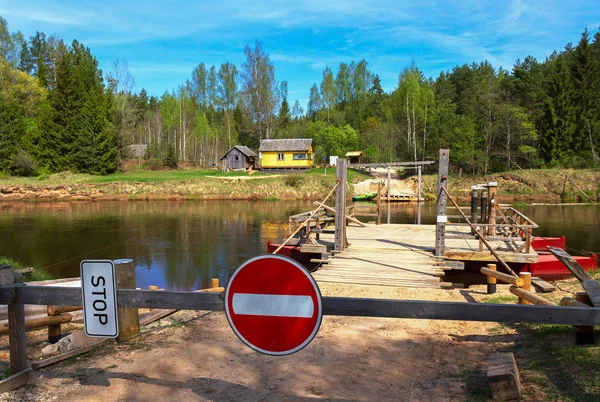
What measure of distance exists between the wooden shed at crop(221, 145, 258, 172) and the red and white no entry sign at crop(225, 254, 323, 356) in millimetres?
59577

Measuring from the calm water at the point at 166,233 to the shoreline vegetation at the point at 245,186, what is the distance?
19.1ft

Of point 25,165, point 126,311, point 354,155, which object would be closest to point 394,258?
point 126,311

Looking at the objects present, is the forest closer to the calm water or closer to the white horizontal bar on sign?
the calm water

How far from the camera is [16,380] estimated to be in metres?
4.43

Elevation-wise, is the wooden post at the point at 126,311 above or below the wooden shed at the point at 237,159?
below

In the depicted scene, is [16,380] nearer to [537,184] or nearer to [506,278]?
[506,278]

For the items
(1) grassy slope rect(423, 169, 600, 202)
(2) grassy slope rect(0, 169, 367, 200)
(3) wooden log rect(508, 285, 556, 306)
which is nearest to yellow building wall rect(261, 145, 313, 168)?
(2) grassy slope rect(0, 169, 367, 200)

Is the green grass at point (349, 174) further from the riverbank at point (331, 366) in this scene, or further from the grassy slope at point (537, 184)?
the riverbank at point (331, 366)

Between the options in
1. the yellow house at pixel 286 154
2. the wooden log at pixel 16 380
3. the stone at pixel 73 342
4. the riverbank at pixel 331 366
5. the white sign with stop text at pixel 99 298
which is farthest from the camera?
the yellow house at pixel 286 154

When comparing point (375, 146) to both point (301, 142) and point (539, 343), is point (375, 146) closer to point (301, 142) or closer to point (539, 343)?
point (301, 142)

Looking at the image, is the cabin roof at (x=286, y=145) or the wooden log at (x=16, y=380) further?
the cabin roof at (x=286, y=145)

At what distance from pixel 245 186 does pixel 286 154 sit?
1146 centimetres

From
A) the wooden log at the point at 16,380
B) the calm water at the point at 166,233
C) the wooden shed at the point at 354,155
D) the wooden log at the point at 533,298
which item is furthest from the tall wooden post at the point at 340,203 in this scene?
the wooden shed at the point at 354,155

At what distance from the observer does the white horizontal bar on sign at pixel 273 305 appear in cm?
307
